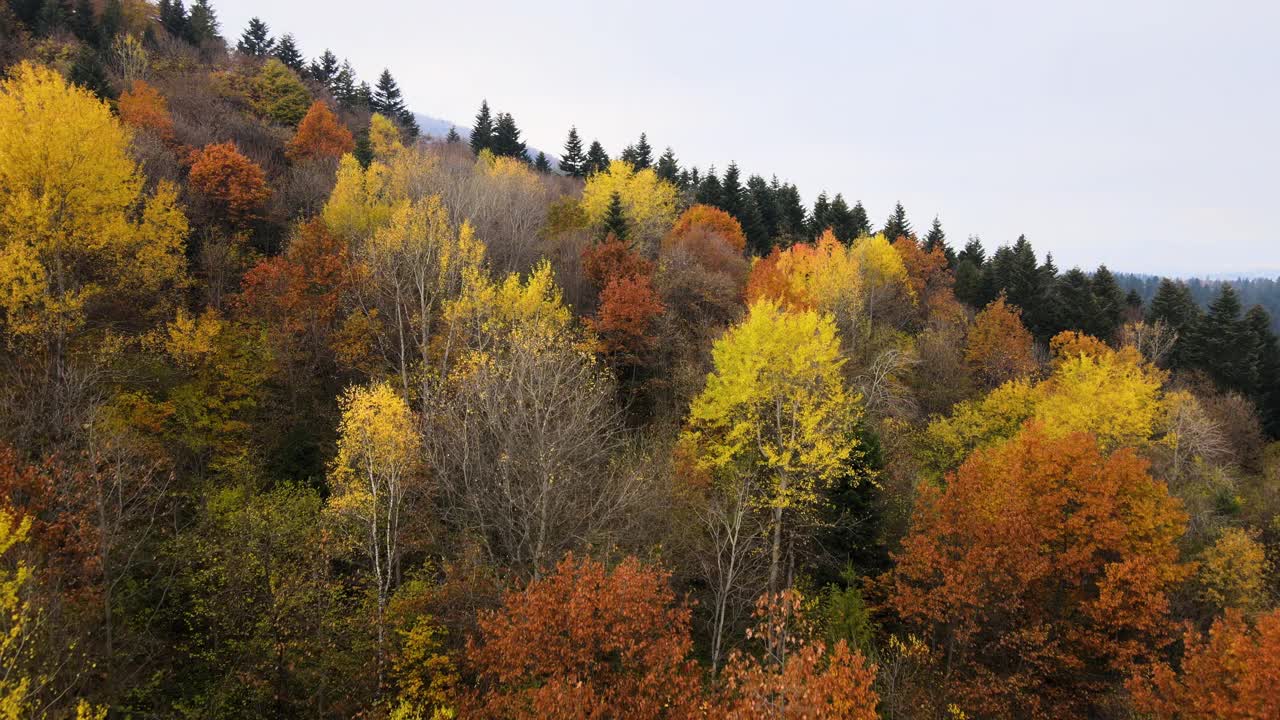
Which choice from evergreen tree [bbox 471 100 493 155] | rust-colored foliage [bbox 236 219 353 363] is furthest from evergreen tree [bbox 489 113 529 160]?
rust-colored foliage [bbox 236 219 353 363]

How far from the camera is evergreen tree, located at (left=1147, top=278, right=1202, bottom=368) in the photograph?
51000 millimetres

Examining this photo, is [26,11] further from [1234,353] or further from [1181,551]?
[1234,353]

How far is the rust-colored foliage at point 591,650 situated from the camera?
14.0 meters

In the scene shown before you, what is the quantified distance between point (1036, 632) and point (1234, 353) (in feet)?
149

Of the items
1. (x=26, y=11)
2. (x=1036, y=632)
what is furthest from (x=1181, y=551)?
(x=26, y=11)

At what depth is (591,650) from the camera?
1442 centimetres

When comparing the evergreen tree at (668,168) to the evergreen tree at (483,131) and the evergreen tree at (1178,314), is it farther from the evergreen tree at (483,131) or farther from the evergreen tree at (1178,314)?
the evergreen tree at (1178,314)

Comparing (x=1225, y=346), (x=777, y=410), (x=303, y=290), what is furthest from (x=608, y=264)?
(x=1225, y=346)

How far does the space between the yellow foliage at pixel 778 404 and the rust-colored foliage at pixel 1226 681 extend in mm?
10896

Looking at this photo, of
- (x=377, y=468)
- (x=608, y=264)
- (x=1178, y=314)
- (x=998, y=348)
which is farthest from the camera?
(x=1178, y=314)

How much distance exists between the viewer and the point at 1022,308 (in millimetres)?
54156

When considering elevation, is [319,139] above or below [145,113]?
above

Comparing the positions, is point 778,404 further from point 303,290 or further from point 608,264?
point 303,290

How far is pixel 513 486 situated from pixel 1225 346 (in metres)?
59.8
